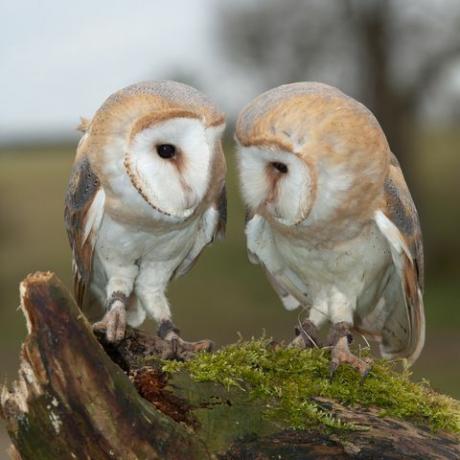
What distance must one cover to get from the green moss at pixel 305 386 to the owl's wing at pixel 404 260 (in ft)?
2.14

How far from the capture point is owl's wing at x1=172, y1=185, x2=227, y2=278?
4.05 meters

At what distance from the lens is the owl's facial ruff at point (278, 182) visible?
340 cm

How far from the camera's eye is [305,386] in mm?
3164

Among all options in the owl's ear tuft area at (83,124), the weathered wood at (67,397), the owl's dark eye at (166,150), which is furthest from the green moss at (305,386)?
the owl's ear tuft area at (83,124)

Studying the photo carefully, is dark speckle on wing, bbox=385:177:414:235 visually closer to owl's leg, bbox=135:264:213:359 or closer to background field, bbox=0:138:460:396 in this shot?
owl's leg, bbox=135:264:213:359

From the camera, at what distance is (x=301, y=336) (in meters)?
3.89

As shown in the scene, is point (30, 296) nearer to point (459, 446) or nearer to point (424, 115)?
point (459, 446)

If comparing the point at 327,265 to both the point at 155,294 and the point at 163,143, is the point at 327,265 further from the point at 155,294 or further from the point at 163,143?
the point at 163,143

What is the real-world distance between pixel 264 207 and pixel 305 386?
2.61ft

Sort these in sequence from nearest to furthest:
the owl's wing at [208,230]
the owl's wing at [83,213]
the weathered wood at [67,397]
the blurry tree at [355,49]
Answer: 1. the weathered wood at [67,397]
2. the owl's wing at [83,213]
3. the owl's wing at [208,230]
4. the blurry tree at [355,49]

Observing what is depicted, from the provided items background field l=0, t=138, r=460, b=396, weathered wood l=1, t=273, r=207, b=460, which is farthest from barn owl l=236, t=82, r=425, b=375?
background field l=0, t=138, r=460, b=396

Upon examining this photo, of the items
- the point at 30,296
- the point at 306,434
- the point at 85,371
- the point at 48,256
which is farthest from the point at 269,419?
the point at 48,256

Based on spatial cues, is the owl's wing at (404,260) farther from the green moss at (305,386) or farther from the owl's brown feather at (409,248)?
the green moss at (305,386)

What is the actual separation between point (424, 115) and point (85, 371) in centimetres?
1225
